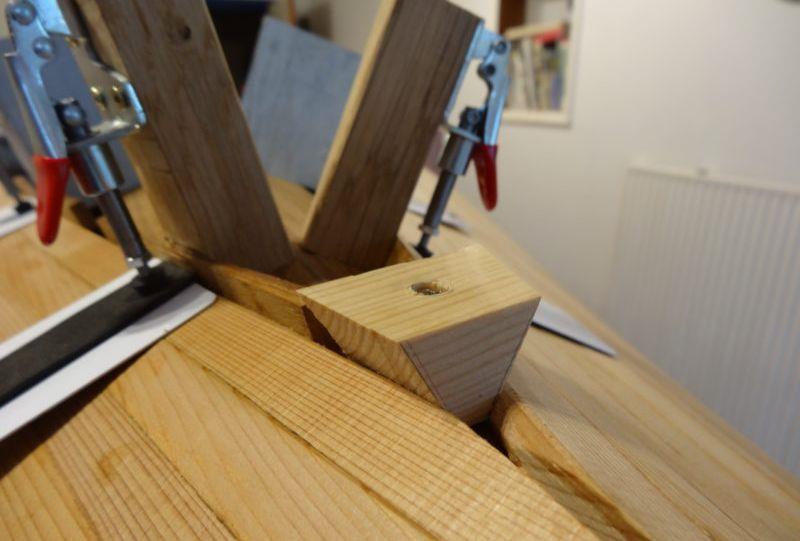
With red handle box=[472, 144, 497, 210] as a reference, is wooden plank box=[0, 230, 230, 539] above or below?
below

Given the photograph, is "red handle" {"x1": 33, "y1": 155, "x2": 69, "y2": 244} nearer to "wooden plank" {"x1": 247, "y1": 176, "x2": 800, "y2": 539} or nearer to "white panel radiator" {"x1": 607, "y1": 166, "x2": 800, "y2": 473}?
"wooden plank" {"x1": 247, "y1": 176, "x2": 800, "y2": 539}

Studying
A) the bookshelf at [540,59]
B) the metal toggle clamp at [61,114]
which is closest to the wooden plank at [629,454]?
the metal toggle clamp at [61,114]

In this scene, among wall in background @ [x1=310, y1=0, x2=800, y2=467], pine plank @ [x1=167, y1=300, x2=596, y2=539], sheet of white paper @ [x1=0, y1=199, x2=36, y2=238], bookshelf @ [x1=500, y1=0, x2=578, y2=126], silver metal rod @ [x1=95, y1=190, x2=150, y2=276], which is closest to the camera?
pine plank @ [x1=167, y1=300, x2=596, y2=539]

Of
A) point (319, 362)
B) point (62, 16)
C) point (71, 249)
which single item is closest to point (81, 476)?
point (319, 362)

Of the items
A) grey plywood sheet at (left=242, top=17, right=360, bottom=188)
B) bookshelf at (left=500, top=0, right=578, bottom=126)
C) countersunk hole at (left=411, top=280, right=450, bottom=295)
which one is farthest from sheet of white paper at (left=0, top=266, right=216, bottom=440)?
bookshelf at (left=500, top=0, right=578, bottom=126)

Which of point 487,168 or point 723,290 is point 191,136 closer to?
point 487,168

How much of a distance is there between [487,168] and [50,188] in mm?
557

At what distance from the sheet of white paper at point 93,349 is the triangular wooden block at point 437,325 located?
0.83 feet

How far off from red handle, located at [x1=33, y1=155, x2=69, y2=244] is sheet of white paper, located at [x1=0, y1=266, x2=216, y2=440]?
0.37 feet

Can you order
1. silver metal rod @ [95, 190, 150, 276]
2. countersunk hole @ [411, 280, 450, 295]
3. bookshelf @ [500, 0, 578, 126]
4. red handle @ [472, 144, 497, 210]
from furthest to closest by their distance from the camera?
bookshelf @ [500, 0, 578, 126]
red handle @ [472, 144, 497, 210]
silver metal rod @ [95, 190, 150, 276]
countersunk hole @ [411, 280, 450, 295]

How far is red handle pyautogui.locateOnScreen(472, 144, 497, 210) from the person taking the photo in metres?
0.68

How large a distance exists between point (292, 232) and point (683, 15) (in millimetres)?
1869

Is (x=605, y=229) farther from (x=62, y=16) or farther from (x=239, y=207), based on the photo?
(x=62, y=16)

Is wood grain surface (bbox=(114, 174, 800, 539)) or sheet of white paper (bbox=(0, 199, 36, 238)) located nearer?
wood grain surface (bbox=(114, 174, 800, 539))
